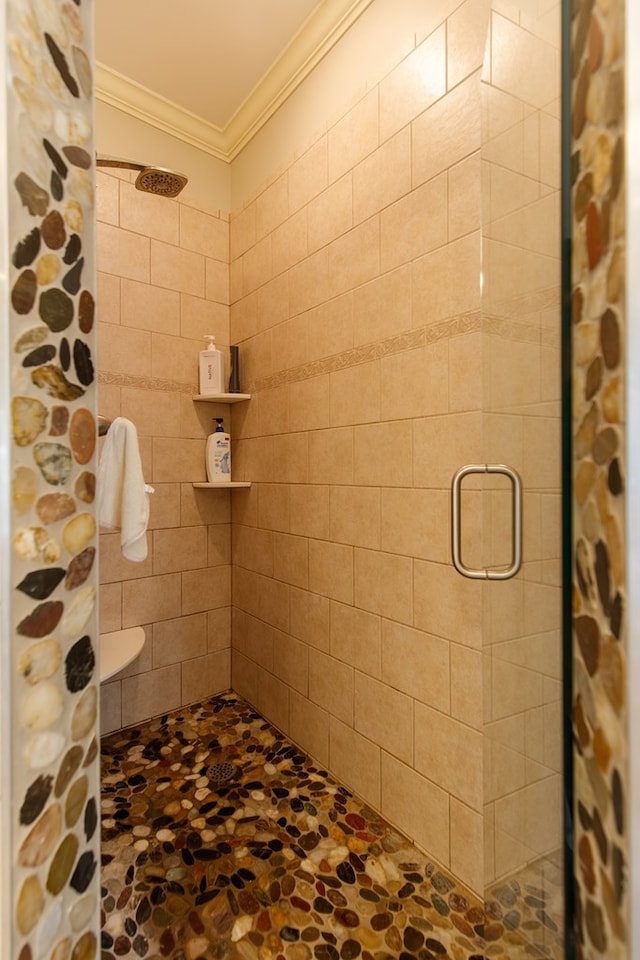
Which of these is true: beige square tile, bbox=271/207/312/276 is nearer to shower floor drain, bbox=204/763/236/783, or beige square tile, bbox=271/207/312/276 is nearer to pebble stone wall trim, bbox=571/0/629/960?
pebble stone wall trim, bbox=571/0/629/960

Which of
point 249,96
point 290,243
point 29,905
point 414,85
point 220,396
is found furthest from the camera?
point 220,396

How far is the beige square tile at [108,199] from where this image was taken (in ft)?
6.04

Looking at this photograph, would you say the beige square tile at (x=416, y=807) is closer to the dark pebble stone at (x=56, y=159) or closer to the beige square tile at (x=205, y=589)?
the beige square tile at (x=205, y=589)

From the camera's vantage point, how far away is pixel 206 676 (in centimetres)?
218

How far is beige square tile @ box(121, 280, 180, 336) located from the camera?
1947 mm

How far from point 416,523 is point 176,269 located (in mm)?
1627

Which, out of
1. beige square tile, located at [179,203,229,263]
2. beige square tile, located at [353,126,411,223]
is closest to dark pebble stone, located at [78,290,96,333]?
beige square tile, located at [353,126,411,223]

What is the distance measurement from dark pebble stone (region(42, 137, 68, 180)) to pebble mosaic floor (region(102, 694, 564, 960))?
100 cm

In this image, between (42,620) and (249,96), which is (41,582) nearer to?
(42,620)

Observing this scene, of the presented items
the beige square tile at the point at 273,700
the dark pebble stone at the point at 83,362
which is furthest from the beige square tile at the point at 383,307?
the beige square tile at the point at 273,700

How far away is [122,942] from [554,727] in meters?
1.18

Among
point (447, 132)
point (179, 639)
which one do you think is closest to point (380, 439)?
point (447, 132)

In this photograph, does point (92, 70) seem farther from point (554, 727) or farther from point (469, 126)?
point (469, 126)

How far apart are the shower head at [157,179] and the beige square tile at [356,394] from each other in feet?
2.61
